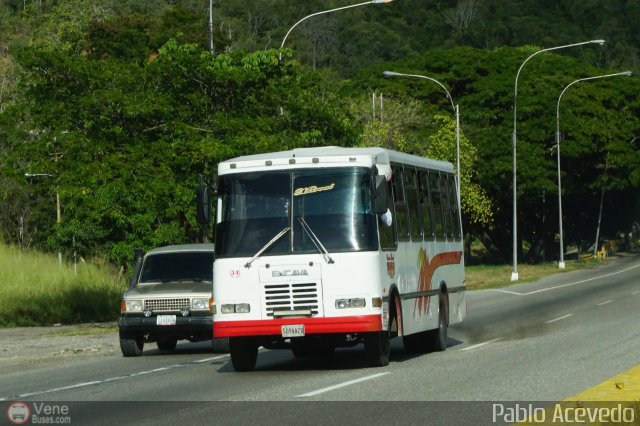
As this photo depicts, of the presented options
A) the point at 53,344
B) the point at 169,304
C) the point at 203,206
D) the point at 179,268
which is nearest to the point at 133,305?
the point at 169,304

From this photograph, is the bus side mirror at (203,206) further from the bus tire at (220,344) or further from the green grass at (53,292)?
the green grass at (53,292)

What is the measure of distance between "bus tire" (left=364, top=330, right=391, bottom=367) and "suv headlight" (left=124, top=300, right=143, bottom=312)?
564 cm

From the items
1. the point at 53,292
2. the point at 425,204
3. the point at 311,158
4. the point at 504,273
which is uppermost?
the point at 311,158

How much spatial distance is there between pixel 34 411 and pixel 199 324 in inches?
345

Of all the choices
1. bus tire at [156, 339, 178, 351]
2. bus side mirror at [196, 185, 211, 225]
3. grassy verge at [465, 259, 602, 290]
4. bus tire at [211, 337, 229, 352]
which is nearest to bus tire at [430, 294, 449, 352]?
bus tire at [211, 337, 229, 352]

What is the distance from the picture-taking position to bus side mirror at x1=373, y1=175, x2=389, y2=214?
18000 mm

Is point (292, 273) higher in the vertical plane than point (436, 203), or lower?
lower

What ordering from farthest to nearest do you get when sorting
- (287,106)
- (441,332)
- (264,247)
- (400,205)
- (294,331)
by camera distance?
(287,106), (441,332), (400,205), (264,247), (294,331)

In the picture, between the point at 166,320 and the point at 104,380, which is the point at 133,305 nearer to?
the point at 166,320

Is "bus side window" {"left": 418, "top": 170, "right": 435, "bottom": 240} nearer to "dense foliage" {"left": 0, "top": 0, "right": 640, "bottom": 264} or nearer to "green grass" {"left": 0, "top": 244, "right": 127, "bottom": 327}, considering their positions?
"dense foliage" {"left": 0, "top": 0, "right": 640, "bottom": 264}

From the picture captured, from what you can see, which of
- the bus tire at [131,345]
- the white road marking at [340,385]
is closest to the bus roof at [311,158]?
the white road marking at [340,385]

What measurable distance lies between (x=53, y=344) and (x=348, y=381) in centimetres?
1148

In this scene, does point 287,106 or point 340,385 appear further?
point 287,106

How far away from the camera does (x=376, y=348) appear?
18438mm
